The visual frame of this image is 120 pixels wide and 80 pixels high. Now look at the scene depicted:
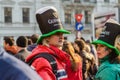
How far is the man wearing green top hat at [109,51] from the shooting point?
3.62 meters

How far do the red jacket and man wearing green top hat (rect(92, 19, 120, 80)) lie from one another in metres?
0.31

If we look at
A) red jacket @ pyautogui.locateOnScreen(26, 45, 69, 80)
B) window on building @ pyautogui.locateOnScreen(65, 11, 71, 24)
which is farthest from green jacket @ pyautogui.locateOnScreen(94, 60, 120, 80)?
window on building @ pyautogui.locateOnScreen(65, 11, 71, 24)

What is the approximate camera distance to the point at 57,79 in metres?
3.61

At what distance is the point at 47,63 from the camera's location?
3.50 metres

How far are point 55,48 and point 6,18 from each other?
3784 centimetres

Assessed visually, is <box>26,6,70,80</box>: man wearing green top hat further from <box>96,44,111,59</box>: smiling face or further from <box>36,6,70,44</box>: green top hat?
<box>96,44,111,59</box>: smiling face

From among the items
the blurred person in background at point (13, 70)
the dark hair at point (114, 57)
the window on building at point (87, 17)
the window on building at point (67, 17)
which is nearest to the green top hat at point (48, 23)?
the dark hair at point (114, 57)

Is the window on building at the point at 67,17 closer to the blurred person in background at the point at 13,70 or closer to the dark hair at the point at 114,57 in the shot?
the dark hair at the point at 114,57

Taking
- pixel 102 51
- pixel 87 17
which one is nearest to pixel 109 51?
pixel 102 51

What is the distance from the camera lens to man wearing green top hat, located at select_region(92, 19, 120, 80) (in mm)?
3615

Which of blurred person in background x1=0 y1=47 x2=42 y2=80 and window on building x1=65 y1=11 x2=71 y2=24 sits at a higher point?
blurred person in background x1=0 y1=47 x2=42 y2=80

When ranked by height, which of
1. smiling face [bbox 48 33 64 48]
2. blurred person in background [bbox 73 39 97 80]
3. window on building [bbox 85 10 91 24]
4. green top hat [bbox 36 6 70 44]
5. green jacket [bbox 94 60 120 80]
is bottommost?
window on building [bbox 85 10 91 24]

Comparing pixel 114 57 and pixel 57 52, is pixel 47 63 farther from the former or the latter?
pixel 114 57

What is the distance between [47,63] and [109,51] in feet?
2.05
